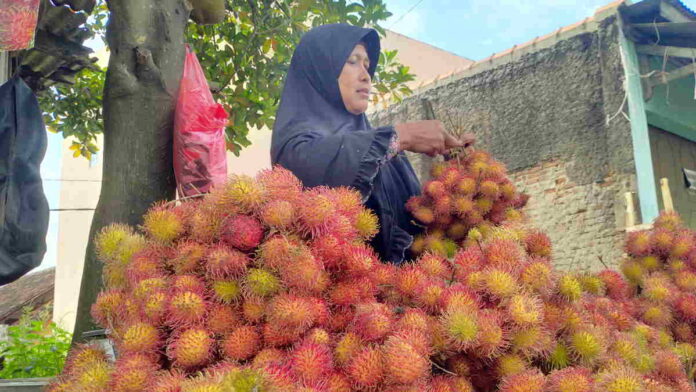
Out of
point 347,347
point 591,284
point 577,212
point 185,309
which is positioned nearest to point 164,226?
point 185,309

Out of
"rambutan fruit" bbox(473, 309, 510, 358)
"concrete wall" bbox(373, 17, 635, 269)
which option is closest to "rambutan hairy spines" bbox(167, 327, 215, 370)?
"rambutan fruit" bbox(473, 309, 510, 358)

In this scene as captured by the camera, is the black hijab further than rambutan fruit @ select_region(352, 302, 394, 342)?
Yes

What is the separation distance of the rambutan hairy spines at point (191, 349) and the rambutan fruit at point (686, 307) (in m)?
1.41

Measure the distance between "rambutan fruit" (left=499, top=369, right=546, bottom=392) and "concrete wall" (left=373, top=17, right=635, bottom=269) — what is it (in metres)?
5.42

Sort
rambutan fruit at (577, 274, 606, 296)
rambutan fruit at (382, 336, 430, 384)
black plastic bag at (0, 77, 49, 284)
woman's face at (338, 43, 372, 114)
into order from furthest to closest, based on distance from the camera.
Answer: black plastic bag at (0, 77, 49, 284), woman's face at (338, 43, 372, 114), rambutan fruit at (577, 274, 606, 296), rambutan fruit at (382, 336, 430, 384)

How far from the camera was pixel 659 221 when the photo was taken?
2.07m

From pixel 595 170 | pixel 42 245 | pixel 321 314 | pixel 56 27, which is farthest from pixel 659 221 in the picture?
pixel 595 170

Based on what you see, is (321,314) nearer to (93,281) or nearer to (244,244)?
(244,244)

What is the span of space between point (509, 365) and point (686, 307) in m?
0.96

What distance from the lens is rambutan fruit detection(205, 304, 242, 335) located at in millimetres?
968

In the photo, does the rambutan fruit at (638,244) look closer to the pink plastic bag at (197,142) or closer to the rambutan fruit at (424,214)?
the rambutan fruit at (424,214)

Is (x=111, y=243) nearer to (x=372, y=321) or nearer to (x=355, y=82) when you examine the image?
(x=372, y=321)

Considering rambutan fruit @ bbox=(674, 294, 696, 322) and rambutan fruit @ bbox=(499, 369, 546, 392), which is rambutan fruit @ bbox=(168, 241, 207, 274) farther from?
rambutan fruit @ bbox=(674, 294, 696, 322)

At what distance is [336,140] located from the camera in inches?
61.4
